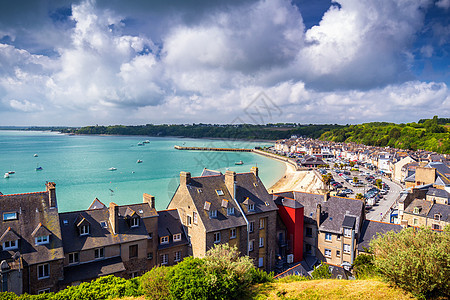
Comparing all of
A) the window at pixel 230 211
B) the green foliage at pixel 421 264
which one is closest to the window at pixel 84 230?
the window at pixel 230 211

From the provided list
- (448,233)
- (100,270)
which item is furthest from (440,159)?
(100,270)

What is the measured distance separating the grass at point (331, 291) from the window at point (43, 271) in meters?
14.1

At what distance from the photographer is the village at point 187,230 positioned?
19.8 metres

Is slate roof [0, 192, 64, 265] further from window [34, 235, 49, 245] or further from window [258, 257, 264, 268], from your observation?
window [258, 257, 264, 268]

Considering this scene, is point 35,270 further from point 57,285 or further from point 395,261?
point 395,261

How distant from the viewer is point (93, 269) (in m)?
21.0

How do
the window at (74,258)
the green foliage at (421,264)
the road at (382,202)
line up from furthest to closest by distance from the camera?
the road at (382,202)
the window at (74,258)
the green foliage at (421,264)

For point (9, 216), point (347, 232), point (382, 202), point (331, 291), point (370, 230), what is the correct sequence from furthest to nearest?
point (382, 202), point (370, 230), point (347, 232), point (9, 216), point (331, 291)

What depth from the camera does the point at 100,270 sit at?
68.8 ft

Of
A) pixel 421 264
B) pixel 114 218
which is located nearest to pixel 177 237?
→ pixel 114 218

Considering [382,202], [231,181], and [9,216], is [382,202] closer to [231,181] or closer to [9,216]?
[231,181]

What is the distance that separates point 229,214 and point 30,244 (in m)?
15.6

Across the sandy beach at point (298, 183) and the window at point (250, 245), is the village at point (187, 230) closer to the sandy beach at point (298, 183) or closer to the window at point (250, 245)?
the window at point (250, 245)

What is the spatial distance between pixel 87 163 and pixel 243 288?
12558 cm
